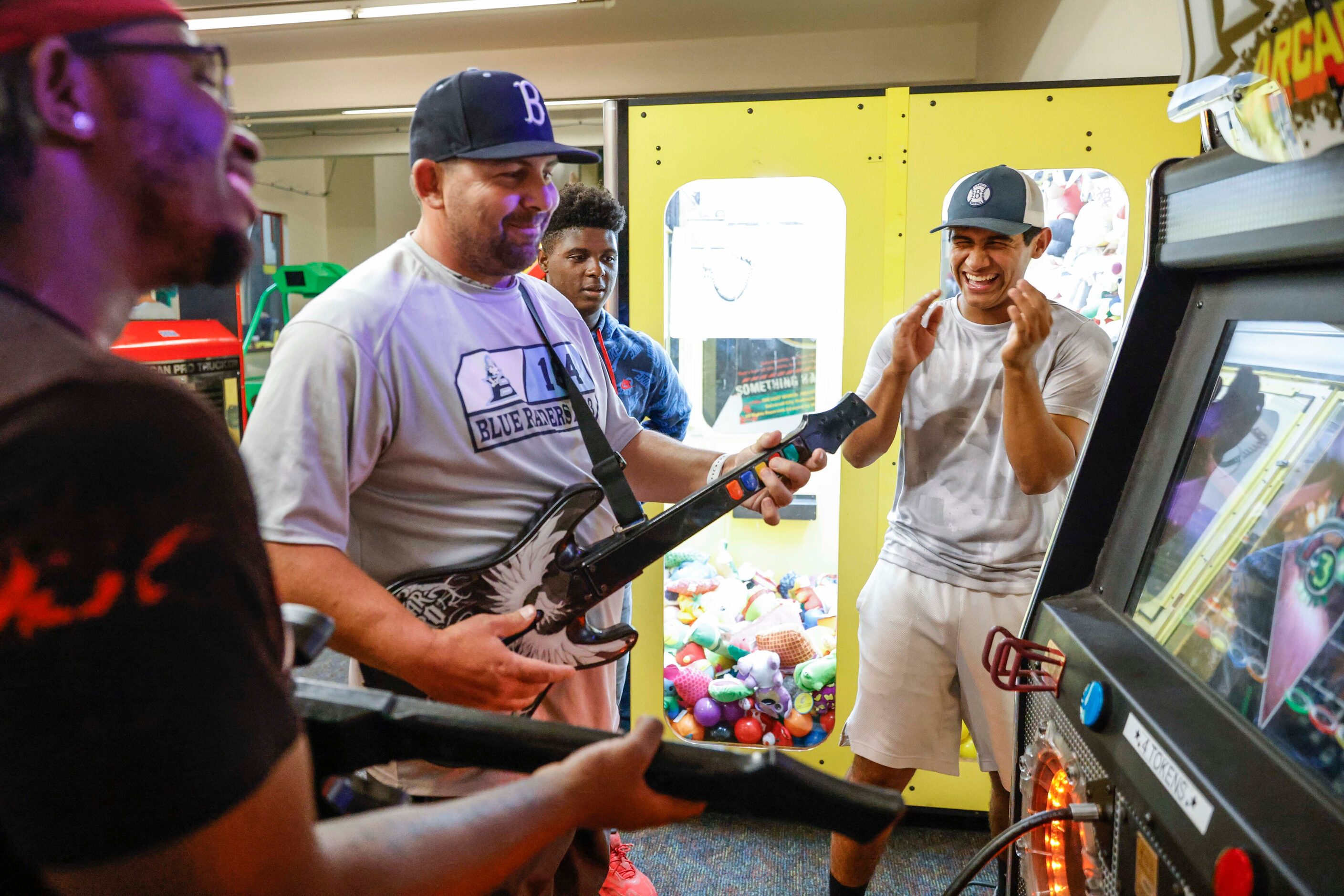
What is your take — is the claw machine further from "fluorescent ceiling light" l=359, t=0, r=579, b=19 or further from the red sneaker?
"fluorescent ceiling light" l=359, t=0, r=579, b=19

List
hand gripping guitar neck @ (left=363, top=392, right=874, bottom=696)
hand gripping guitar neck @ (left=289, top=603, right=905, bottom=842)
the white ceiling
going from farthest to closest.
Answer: the white ceiling, hand gripping guitar neck @ (left=363, top=392, right=874, bottom=696), hand gripping guitar neck @ (left=289, top=603, right=905, bottom=842)

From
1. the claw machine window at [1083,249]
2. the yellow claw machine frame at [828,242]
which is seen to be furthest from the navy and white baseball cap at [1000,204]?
the claw machine window at [1083,249]

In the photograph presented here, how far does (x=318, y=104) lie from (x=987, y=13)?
4.73 meters

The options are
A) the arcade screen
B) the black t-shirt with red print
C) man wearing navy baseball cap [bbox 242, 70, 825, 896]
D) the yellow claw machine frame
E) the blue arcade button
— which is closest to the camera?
the black t-shirt with red print

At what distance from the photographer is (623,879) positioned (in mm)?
2084

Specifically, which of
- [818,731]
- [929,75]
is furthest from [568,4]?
[818,731]

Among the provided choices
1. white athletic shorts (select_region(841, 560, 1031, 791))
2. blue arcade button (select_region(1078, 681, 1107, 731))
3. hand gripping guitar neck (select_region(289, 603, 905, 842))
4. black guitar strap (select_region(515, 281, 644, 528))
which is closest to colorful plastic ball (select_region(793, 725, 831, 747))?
white athletic shorts (select_region(841, 560, 1031, 791))

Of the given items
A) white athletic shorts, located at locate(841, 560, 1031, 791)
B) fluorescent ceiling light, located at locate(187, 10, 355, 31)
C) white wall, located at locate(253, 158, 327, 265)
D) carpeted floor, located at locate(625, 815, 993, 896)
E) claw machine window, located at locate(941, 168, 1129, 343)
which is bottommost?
carpeted floor, located at locate(625, 815, 993, 896)

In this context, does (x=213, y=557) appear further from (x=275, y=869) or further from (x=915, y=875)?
(x=915, y=875)

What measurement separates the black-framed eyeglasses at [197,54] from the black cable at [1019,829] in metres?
0.88

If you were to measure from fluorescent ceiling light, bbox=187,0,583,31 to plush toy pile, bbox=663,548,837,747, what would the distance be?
3501mm

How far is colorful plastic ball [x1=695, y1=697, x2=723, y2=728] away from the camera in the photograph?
2.56 metres

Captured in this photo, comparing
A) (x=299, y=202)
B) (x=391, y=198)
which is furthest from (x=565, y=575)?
(x=299, y=202)

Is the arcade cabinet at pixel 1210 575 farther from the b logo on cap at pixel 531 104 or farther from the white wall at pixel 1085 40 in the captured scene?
the white wall at pixel 1085 40
